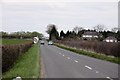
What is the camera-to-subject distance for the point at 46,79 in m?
15.4

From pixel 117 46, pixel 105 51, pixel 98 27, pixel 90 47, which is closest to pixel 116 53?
pixel 117 46

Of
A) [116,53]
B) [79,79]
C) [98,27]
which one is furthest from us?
[98,27]

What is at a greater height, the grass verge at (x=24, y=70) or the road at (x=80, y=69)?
the grass verge at (x=24, y=70)

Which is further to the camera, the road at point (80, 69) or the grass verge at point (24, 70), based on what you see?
the road at point (80, 69)

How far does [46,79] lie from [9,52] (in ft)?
17.7

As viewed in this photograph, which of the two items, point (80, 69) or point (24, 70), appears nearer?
point (24, 70)

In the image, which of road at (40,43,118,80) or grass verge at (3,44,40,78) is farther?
road at (40,43,118,80)

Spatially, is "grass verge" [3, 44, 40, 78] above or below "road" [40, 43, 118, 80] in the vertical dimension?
above

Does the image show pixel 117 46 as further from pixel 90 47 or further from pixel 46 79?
pixel 46 79

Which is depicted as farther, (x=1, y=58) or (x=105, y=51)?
(x=105, y=51)

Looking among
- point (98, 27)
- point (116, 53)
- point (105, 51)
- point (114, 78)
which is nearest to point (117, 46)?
point (116, 53)

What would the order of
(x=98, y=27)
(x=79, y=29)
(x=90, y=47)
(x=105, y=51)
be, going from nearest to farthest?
(x=105, y=51)
(x=90, y=47)
(x=98, y=27)
(x=79, y=29)

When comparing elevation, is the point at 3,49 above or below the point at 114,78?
above

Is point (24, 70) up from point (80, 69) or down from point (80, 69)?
up
